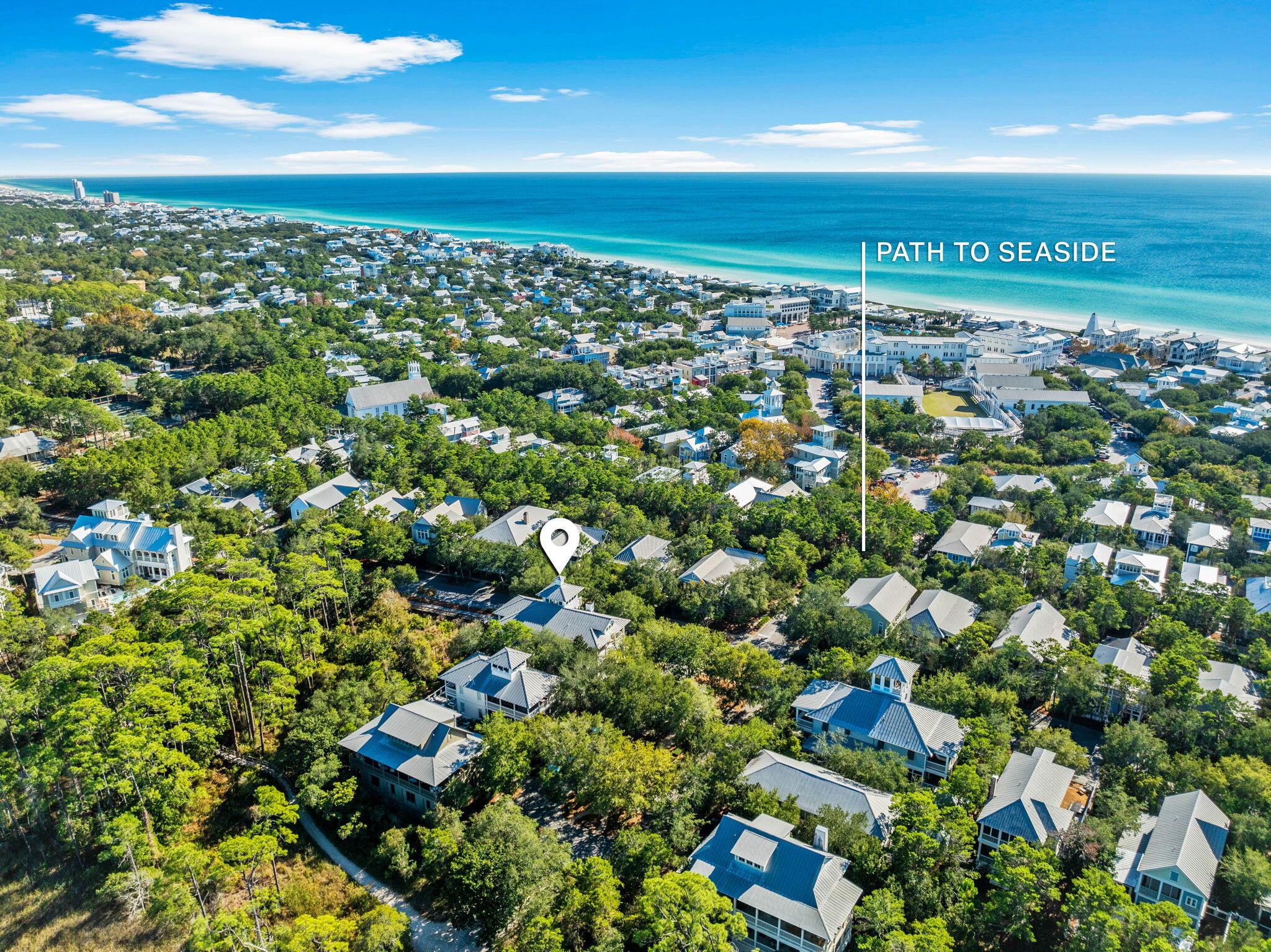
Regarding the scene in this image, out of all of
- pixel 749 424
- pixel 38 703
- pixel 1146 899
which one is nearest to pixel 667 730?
pixel 1146 899

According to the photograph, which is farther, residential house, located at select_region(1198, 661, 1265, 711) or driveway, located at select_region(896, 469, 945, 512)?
driveway, located at select_region(896, 469, 945, 512)

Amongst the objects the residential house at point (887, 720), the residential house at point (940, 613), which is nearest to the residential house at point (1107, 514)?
the residential house at point (940, 613)

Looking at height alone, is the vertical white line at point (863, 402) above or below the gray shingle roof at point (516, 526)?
above

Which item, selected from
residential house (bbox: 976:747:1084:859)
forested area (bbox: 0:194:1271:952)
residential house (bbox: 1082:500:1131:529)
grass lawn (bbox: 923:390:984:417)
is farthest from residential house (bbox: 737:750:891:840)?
grass lawn (bbox: 923:390:984:417)

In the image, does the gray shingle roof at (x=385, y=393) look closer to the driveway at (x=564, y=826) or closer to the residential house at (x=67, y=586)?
Result: the residential house at (x=67, y=586)

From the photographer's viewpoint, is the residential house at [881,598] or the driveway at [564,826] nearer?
the driveway at [564,826]

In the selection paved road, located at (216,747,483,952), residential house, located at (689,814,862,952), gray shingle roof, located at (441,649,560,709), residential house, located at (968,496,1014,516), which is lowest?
paved road, located at (216,747,483,952)

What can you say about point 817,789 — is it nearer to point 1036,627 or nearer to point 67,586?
point 1036,627

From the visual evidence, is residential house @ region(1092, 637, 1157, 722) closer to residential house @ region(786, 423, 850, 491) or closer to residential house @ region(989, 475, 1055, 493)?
residential house @ region(989, 475, 1055, 493)
